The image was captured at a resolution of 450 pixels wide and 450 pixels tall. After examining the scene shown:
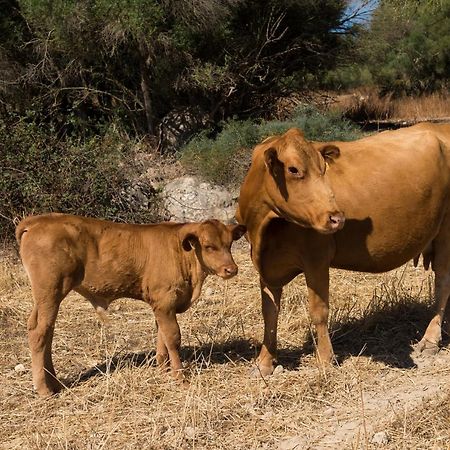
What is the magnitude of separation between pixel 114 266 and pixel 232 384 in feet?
3.88

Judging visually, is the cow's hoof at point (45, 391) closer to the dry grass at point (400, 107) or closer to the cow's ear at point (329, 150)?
the cow's ear at point (329, 150)

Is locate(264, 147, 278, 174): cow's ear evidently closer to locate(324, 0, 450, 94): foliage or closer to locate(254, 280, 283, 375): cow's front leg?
locate(254, 280, 283, 375): cow's front leg

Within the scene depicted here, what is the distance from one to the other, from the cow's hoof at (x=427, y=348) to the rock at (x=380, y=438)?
5.45 feet

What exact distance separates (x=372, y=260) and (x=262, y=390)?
1.26 metres

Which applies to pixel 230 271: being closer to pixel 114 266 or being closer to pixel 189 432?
pixel 114 266

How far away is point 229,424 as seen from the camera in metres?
4.19

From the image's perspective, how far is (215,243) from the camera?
472cm

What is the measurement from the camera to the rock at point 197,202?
415 inches

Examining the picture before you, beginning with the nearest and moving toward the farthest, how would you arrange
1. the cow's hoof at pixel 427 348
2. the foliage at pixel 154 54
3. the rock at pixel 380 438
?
the rock at pixel 380 438, the cow's hoof at pixel 427 348, the foliage at pixel 154 54

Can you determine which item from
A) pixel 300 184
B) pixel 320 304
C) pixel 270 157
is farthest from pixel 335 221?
pixel 320 304

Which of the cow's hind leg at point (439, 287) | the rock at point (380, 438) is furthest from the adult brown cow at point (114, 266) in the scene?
the cow's hind leg at point (439, 287)

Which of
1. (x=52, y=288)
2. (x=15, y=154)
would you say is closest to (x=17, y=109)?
(x=15, y=154)

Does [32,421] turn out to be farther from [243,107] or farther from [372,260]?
[243,107]

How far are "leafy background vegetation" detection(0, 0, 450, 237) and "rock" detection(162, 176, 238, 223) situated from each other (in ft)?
1.11
